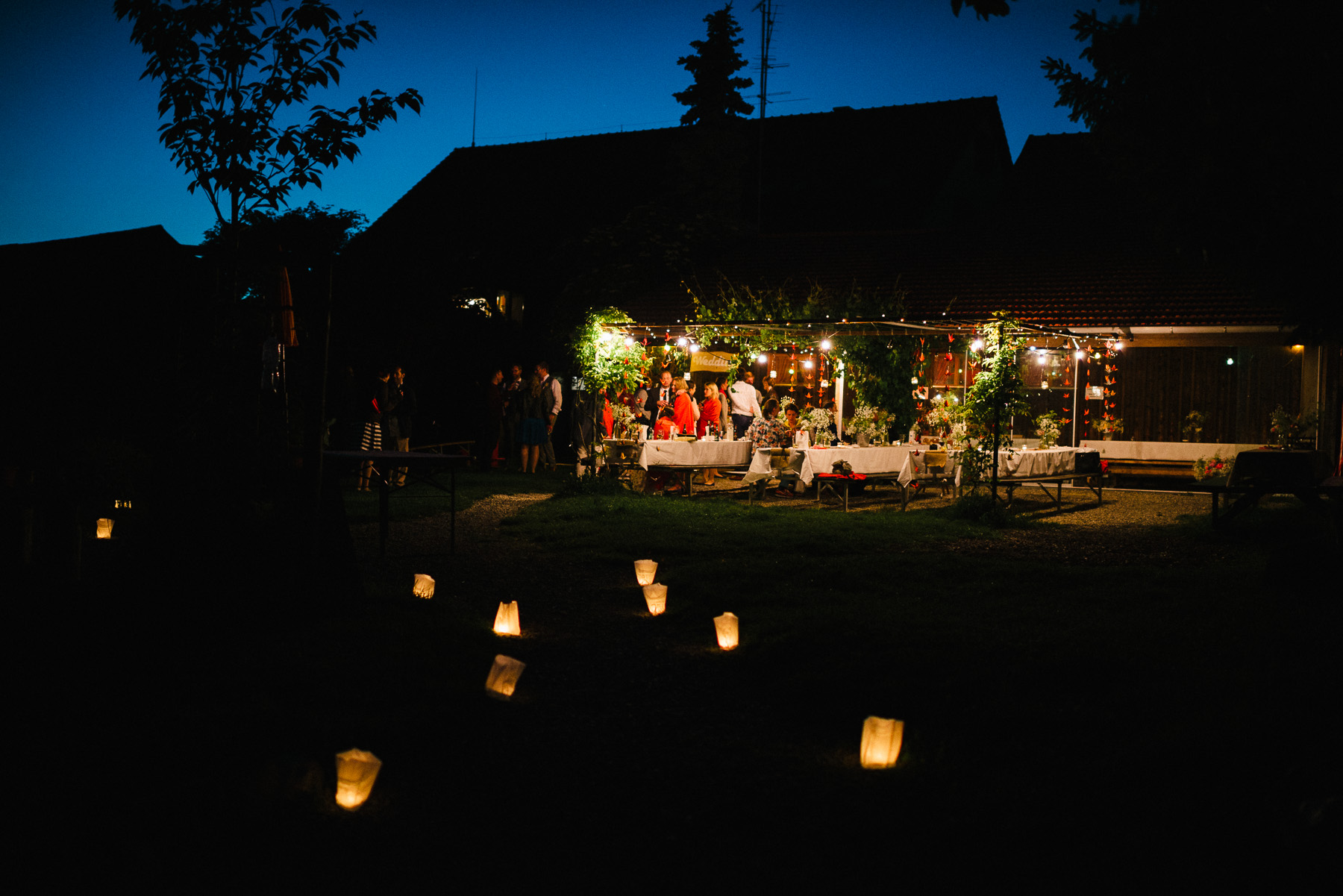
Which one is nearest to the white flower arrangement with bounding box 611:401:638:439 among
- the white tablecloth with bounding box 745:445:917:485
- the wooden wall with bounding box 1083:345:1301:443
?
the white tablecloth with bounding box 745:445:917:485

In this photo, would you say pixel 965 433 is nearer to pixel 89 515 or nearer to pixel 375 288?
pixel 89 515

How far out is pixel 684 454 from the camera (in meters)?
13.5

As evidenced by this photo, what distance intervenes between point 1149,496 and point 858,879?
13357 mm

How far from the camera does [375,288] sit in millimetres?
18891

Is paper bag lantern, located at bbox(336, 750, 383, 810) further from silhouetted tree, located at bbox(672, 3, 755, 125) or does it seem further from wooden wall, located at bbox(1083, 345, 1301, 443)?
silhouetted tree, located at bbox(672, 3, 755, 125)

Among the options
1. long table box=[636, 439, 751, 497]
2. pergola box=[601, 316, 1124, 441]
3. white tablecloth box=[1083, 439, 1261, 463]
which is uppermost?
pergola box=[601, 316, 1124, 441]

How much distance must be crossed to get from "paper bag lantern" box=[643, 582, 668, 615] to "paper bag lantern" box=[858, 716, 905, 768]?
2618 millimetres

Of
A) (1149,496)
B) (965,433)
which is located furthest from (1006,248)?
(965,433)

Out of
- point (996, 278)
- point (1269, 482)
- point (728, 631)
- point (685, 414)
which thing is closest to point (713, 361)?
point (685, 414)

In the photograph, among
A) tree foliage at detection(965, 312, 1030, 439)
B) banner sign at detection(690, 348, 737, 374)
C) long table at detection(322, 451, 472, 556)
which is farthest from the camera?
banner sign at detection(690, 348, 737, 374)

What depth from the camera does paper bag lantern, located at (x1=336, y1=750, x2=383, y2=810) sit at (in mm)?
3178

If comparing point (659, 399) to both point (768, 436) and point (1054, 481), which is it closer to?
point (768, 436)

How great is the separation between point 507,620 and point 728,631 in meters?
1.21

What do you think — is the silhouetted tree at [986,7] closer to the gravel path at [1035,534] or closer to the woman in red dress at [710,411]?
the gravel path at [1035,534]
